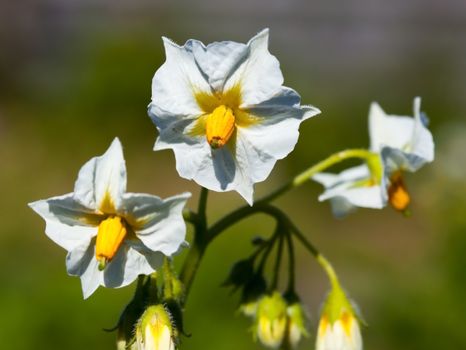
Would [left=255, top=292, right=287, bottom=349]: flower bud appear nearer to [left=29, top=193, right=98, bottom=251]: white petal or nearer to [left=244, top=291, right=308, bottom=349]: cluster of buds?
[left=244, top=291, right=308, bottom=349]: cluster of buds

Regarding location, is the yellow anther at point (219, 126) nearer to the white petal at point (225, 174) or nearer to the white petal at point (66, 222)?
the white petal at point (225, 174)

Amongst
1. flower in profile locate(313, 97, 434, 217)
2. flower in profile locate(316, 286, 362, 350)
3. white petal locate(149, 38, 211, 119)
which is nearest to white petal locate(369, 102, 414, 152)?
flower in profile locate(313, 97, 434, 217)

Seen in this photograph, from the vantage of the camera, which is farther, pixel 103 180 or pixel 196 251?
pixel 196 251

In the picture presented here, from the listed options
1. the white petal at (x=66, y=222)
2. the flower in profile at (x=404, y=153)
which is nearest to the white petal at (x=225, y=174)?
the white petal at (x=66, y=222)

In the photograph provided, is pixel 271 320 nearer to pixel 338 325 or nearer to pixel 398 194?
pixel 338 325

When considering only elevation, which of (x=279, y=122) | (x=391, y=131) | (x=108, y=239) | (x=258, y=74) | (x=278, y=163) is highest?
(x=258, y=74)

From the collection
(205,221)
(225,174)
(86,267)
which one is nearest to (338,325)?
(205,221)

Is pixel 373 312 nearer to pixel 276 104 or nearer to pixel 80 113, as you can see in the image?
pixel 276 104
